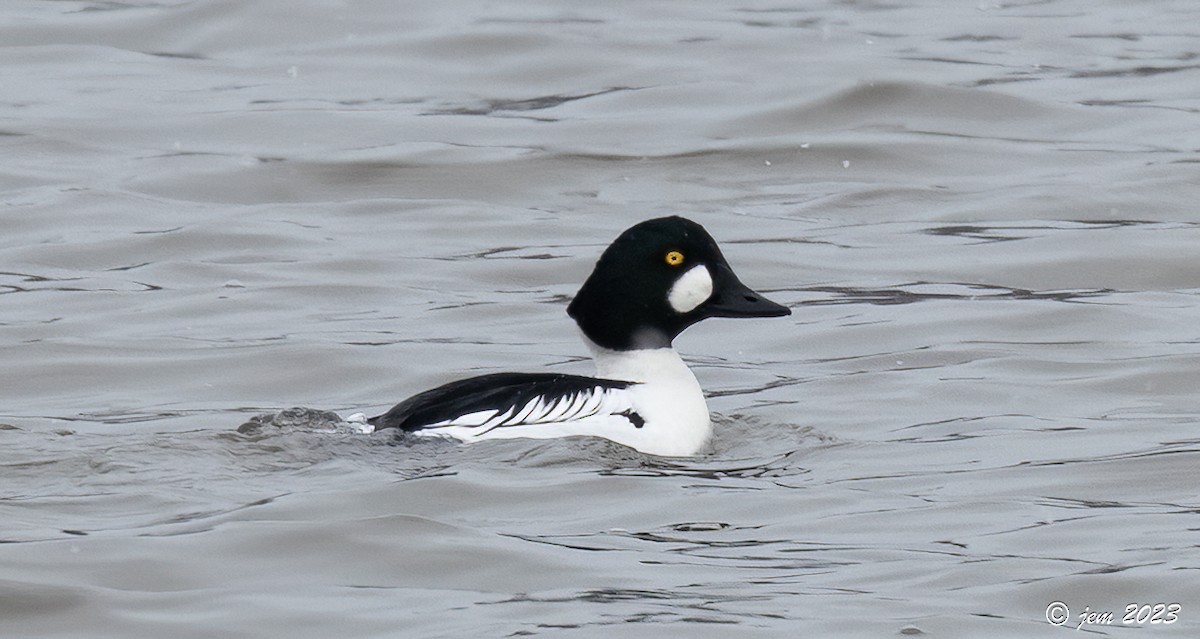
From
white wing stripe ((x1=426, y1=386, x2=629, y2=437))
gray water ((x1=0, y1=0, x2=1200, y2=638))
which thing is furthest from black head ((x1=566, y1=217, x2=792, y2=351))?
gray water ((x1=0, y1=0, x2=1200, y2=638))

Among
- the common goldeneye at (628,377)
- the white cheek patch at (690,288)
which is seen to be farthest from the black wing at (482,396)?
the white cheek patch at (690,288)

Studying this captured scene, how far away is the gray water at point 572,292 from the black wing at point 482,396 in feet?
0.37

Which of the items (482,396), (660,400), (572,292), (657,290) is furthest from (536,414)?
(572,292)

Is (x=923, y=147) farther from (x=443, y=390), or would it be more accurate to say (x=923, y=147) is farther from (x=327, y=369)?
(x=443, y=390)

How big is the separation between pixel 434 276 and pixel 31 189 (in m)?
3.37

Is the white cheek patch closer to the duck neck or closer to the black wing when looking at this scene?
the duck neck

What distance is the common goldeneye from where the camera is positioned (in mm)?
7922

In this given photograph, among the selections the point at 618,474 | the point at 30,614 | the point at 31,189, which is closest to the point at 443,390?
the point at 618,474

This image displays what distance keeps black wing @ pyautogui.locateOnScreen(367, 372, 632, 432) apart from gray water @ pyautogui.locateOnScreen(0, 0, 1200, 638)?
0.11m

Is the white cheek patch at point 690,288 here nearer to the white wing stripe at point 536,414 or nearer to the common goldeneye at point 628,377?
the common goldeneye at point 628,377

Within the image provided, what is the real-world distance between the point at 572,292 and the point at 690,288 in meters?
3.57

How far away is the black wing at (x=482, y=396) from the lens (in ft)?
25.9

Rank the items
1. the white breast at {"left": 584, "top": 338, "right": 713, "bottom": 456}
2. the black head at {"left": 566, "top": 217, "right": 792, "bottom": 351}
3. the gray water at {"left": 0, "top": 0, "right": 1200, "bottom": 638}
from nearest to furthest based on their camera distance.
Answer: the gray water at {"left": 0, "top": 0, "right": 1200, "bottom": 638}
the white breast at {"left": 584, "top": 338, "right": 713, "bottom": 456}
the black head at {"left": 566, "top": 217, "right": 792, "bottom": 351}

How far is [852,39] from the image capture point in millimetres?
18812
